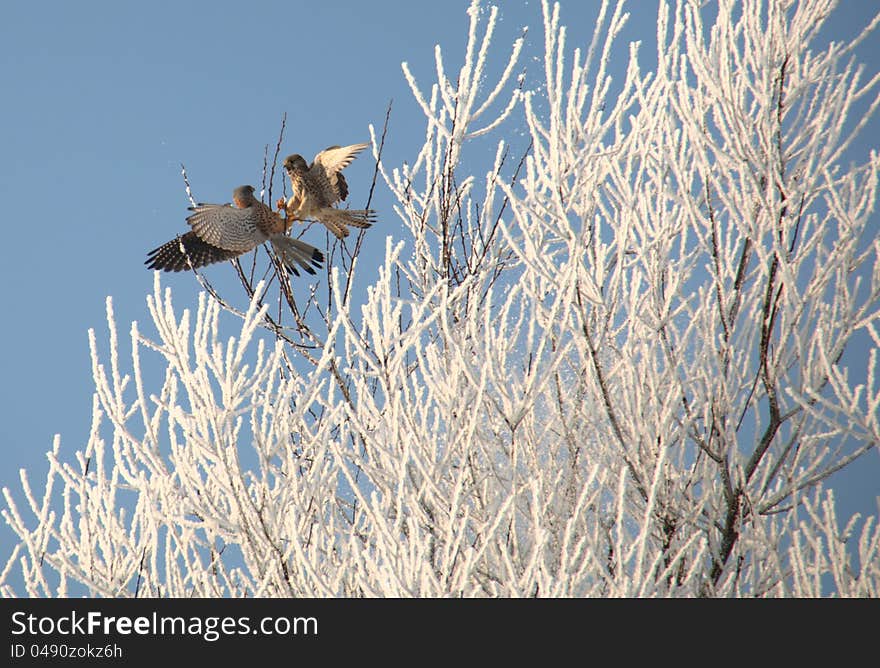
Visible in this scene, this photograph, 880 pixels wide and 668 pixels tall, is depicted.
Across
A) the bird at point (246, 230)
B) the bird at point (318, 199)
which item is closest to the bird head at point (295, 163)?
the bird at point (318, 199)

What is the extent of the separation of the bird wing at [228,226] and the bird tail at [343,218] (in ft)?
0.86

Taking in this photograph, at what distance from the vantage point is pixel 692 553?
322 cm

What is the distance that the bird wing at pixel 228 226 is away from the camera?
11.9ft

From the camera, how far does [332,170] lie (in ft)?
14.1

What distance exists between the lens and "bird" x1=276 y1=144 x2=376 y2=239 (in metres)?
3.75

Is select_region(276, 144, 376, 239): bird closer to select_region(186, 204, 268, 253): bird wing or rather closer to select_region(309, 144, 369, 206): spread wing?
select_region(309, 144, 369, 206): spread wing

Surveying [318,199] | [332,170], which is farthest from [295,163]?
[332,170]

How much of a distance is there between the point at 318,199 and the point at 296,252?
1.26 feet

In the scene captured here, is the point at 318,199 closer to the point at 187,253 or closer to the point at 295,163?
the point at 295,163

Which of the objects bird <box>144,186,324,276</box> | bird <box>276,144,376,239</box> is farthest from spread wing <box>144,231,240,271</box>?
bird <box>276,144,376,239</box>

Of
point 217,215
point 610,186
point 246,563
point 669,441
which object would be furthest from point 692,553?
point 217,215

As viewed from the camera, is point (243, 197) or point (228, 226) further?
point (243, 197)
